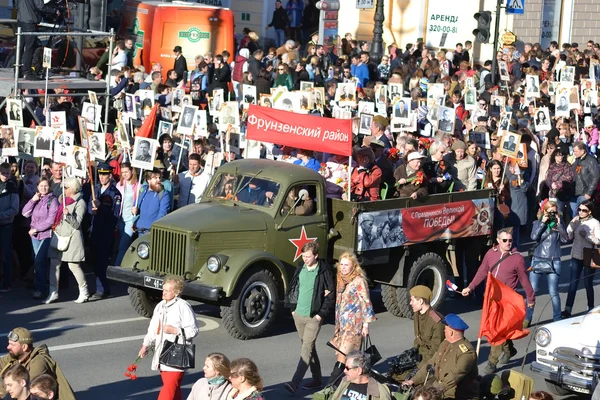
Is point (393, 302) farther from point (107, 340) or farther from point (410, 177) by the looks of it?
point (107, 340)

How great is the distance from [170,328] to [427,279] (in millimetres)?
5888

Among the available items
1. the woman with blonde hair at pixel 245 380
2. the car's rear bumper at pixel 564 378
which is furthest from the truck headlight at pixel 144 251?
the woman with blonde hair at pixel 245 380

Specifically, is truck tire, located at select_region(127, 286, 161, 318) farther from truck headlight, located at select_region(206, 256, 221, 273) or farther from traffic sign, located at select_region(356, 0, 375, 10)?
traffic sign, located at select_region(356, 0, 375, 10)

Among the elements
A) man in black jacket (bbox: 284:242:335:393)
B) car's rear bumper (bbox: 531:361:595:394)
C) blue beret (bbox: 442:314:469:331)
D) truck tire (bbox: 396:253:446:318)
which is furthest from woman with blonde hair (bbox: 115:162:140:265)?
blue beret (bbox: 442:314:469:331)

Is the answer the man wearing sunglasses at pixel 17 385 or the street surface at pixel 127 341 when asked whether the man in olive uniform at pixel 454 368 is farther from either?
the man wearing sunglasses at pixel 17 385

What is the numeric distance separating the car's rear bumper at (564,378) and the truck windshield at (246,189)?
153 inches

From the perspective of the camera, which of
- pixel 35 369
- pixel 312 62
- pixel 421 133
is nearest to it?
pixel 35 369

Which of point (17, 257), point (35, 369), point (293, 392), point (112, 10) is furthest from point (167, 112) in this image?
point (112, 10)

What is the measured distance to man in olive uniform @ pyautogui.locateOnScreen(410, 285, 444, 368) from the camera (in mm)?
11227

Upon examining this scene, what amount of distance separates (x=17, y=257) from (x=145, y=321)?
8.47ft

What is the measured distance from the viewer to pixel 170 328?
10586 millimetres

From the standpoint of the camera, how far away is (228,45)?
29.4 m

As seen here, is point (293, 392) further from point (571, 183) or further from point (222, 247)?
point (571, 183)

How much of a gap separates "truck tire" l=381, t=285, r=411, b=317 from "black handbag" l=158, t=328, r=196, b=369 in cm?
531
